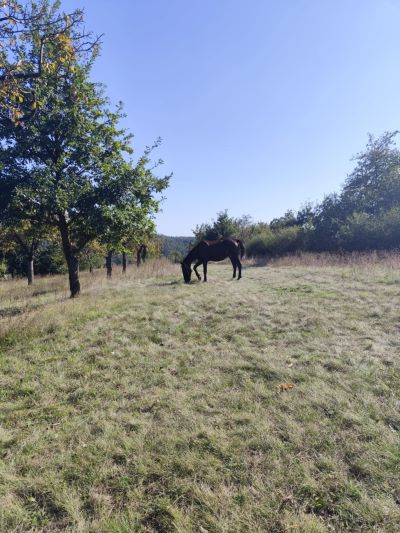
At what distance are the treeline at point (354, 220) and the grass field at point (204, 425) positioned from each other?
1457 centimetres

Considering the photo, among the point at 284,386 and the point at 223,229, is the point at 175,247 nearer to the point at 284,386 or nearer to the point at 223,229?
the point at 223,229

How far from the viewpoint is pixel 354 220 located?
66.4ft

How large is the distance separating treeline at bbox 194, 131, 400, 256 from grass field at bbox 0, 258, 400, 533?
47.8ft

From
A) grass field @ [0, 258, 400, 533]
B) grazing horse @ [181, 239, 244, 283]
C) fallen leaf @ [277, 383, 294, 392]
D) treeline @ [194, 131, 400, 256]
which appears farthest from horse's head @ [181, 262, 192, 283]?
treeline @ [194, 131, 400, 256]

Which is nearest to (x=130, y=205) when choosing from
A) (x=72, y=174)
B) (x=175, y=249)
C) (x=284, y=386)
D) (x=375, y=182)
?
(x=72, y=174)

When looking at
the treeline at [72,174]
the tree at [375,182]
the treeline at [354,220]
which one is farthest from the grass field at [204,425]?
the tree at [375,182]

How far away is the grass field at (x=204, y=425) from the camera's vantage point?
224 cm

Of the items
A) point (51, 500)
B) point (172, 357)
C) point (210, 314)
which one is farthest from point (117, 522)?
point (210, 314)

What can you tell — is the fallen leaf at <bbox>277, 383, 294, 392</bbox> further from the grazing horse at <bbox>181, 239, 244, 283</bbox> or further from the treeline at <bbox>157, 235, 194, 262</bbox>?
the treeline at <bbox>157, 235, 194, 262</bbox>

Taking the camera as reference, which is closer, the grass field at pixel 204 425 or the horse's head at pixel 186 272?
the grass field at pixel 204 425

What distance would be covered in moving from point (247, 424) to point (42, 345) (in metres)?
4.67

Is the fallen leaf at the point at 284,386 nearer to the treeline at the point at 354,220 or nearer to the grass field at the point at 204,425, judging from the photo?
the grass field at the point at 204,425

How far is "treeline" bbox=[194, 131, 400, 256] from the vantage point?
1906cm

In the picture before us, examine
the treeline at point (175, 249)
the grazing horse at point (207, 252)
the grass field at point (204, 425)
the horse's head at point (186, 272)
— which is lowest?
the grass field at point (204, 425)
